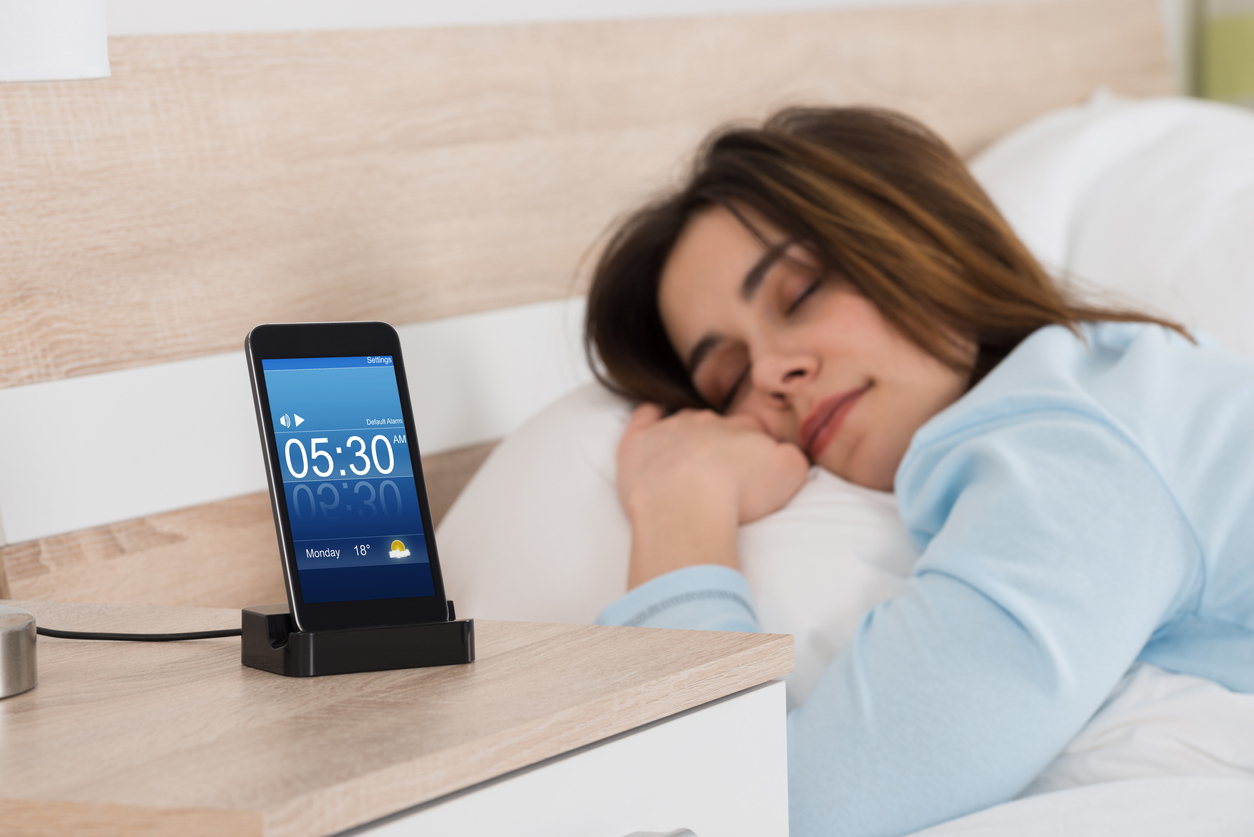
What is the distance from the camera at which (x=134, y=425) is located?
98 cm

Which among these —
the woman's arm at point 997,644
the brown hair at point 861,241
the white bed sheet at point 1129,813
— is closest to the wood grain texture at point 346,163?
the brown hair at point 861,241

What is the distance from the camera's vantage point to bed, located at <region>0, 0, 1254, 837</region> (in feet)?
2.99

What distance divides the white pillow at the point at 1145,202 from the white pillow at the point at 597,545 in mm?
567

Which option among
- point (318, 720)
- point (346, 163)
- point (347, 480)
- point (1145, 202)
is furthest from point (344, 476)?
point (1145, 202)

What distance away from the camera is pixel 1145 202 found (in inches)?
61.5

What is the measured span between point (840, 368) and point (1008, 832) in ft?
1.62

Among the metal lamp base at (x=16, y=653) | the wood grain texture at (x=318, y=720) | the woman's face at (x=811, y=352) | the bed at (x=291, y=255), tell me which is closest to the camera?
the wood grain texture at (x=318, y=720)

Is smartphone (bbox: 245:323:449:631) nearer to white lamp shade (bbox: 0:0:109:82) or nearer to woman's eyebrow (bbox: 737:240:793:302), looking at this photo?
white lamp shade (bbox: 0:0:109:82)

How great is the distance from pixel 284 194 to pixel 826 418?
22.3 inches

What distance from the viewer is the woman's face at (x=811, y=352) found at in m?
1.10

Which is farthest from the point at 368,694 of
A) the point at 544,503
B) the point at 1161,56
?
the point at 1161,56

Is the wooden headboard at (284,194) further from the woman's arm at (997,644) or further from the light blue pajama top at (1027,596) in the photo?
the woman's arm at (997,644)

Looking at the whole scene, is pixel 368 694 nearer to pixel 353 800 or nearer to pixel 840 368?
pixel 353 800

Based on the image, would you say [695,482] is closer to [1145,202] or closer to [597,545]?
[597,545]
